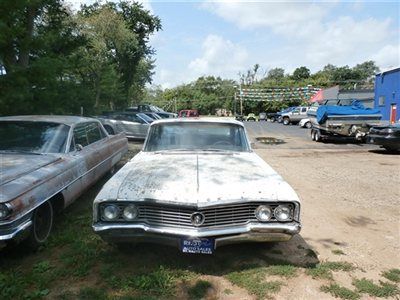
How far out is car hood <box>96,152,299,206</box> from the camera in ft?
12.5

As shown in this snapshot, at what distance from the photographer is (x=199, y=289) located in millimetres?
3674

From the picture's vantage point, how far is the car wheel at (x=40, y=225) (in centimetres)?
444

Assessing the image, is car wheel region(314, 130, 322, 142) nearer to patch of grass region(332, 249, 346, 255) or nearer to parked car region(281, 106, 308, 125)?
patch of grass region(332, 249, 346, 255)

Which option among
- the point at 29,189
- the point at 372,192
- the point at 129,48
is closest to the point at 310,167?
the point at 372,192

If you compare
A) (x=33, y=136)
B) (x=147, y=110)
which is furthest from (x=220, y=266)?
(x=147, y=110)

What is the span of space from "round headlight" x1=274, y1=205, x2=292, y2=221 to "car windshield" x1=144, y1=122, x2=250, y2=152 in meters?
1.87

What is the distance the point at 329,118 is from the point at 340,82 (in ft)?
221

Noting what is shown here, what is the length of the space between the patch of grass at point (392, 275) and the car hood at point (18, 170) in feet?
12.6

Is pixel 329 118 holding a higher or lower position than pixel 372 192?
higher

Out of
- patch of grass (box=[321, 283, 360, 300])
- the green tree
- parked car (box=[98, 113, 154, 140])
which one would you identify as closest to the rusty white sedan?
patch of grass (box=[321, 283, 360, 300])

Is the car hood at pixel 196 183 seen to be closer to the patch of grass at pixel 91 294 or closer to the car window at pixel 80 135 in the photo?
the patch of grass at pixel 91 294

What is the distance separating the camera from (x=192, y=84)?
103m

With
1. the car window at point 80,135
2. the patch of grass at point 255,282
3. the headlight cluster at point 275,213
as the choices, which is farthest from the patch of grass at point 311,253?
the car window at point 80,135

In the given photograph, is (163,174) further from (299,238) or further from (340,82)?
(340,82)
